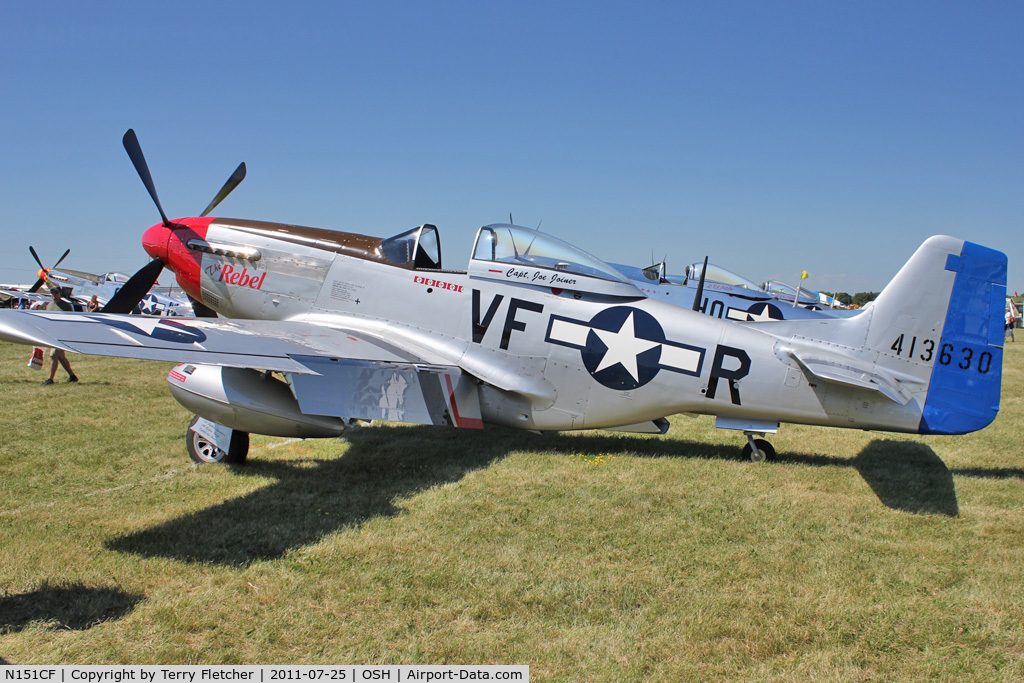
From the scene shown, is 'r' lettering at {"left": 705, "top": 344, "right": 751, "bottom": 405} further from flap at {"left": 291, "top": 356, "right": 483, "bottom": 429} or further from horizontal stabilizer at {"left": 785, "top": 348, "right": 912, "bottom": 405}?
flap at {"left": 291, "top": 356, "right": 483, "bottom": 429}

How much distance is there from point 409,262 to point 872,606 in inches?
199

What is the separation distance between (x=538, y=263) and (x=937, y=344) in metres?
3.75

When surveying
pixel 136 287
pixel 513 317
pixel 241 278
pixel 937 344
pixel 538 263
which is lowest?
pixel 136 287

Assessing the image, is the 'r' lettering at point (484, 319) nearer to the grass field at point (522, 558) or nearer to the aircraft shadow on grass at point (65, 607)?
the grass field at point (522, 558)

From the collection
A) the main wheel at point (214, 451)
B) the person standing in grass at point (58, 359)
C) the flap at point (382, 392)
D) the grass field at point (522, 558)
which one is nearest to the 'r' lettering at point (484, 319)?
the flap at point (382, 392)

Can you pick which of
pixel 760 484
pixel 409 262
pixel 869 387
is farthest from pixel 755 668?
pixel 409 262

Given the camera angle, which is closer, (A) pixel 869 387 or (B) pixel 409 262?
(A) pixel 869 387

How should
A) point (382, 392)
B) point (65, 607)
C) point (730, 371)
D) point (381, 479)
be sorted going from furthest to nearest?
point (730, 371), point (381, 479), point (382, 392), point (65, 607)

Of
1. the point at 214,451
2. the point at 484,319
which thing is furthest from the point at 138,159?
the point at 484,319

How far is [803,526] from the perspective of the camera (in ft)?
15.8

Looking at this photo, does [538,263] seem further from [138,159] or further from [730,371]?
[138,159]

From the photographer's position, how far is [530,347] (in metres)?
6.31

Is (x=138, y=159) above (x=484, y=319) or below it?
above

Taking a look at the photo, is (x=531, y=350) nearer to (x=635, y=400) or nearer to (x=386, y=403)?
(x=635, y=400)
